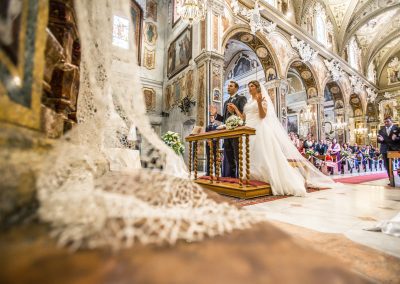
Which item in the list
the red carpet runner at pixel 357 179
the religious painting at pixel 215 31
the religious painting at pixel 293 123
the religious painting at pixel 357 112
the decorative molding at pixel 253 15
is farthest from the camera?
the religious painting at pixel 357 112

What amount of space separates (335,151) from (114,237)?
1069 centimetres

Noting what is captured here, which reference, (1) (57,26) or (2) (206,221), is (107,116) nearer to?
(1) (57,26)

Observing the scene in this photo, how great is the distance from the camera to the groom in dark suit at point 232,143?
12.9ft

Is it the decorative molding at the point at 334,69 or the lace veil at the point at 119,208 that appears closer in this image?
the lace veil at the point at 119,208

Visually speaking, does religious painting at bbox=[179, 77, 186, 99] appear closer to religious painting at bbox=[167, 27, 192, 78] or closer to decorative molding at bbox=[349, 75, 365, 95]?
religious painting at bbox=[167, 27, 192, 78]

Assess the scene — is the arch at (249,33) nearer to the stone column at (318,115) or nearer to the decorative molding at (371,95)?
the stone column at (318,115)

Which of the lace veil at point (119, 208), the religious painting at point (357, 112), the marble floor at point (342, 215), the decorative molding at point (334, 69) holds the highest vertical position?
the decorative molding at point (334, 69)

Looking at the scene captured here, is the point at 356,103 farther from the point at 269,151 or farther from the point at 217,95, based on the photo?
the point at 269,151

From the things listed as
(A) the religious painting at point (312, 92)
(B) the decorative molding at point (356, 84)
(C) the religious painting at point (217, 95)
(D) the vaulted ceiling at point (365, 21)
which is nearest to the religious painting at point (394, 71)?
(D) the vaulted ceiling at point (365, 21)

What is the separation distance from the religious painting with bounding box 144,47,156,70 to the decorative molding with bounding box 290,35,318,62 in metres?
6.89

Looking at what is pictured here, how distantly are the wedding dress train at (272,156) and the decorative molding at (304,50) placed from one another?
8166 millimetres

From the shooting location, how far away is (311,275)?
29 centimetres

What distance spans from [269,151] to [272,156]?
92 mm

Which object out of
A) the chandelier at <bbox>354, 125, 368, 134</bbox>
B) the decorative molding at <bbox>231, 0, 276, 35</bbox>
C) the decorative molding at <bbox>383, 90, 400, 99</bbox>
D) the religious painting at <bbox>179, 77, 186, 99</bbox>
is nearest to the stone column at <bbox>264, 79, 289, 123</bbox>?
the decorative molding at <bbox>231, 0, 276, 35</bbox>
